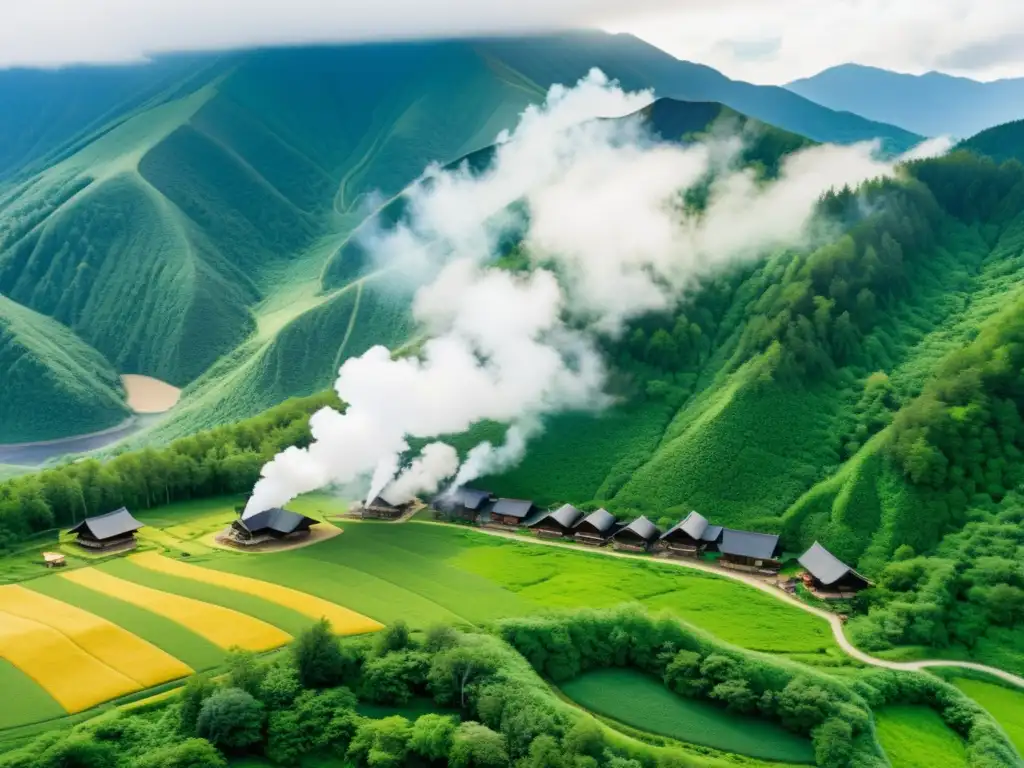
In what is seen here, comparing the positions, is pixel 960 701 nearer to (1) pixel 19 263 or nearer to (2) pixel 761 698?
(2) pixel 761 698

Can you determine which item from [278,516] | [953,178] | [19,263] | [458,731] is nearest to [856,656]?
[458,731]

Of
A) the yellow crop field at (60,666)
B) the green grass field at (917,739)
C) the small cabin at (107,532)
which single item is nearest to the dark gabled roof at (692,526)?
the green grass field at (917,739)

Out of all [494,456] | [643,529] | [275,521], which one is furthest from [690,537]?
[275,521]

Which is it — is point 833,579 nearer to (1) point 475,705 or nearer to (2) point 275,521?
(1) point 475,705

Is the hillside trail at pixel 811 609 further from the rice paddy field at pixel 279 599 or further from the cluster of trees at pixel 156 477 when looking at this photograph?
the cluster of trees at pixel 156 477

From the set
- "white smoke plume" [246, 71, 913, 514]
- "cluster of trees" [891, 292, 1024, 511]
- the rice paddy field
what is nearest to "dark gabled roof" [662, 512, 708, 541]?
the rice paddy field

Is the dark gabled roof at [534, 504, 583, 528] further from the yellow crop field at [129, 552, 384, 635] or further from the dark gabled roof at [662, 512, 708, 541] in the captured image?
the yellow crop field at [129, 552, 384, 635]
